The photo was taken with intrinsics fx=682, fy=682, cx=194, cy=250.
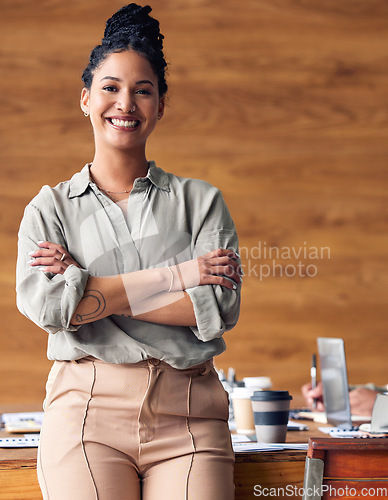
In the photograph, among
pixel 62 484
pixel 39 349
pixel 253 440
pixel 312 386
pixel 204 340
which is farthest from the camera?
pixel 39 349

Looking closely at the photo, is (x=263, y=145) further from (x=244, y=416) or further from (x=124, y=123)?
(x=124, y=123)

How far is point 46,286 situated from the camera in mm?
1140

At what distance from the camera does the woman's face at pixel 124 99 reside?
123cm

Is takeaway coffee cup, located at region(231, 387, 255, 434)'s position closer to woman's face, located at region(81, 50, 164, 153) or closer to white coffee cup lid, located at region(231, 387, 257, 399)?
white coffee cup lid, located at region(231, 387, 257, 399)

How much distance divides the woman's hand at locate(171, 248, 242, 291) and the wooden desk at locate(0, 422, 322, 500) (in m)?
0.34

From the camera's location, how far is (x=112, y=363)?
1104 mm

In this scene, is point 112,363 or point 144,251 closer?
point 112,363

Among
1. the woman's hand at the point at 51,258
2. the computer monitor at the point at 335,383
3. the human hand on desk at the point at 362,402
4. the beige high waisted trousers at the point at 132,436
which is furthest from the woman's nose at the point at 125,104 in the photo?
the human hand on desk at the point at 362,402

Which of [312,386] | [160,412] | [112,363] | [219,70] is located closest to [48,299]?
[112,363]

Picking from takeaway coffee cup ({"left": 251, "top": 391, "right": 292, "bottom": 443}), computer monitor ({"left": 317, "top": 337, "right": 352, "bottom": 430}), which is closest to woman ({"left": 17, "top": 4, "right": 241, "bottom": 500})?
takeaway coffee cup ({"left": 251, "top": 391, "right": 292, "bottom": 443})

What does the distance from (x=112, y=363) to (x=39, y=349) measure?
2.44 m

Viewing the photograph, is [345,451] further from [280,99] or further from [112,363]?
[280,99]

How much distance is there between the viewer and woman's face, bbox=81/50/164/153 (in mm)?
1229

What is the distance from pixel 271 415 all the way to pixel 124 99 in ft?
2.37
